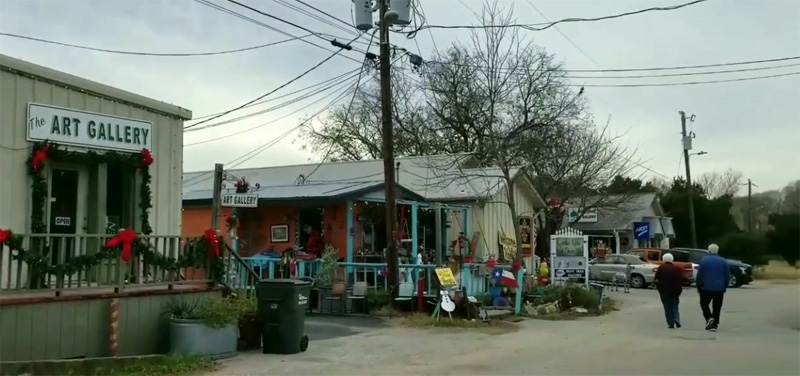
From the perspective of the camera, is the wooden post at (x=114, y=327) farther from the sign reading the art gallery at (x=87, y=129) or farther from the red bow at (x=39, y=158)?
the sign reading the art gallery at (x=87, y=129)

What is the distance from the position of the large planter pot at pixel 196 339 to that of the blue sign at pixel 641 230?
3710cm

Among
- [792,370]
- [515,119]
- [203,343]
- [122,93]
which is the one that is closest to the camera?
[792,370]

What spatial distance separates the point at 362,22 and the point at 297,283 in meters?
7.76

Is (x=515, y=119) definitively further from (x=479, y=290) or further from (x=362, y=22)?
(x=362, y=22)

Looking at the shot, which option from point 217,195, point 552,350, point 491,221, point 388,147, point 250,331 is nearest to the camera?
point 250,331

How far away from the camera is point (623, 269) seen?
31.5 metres

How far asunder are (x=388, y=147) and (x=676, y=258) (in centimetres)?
2259

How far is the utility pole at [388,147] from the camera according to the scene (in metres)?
16.9

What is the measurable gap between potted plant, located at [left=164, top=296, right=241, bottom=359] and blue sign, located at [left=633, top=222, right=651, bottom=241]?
36.8 metres

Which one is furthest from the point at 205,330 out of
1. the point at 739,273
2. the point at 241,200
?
the point at 739,273

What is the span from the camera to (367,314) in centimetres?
1691

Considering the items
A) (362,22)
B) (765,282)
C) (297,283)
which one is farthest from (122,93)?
(765,282)

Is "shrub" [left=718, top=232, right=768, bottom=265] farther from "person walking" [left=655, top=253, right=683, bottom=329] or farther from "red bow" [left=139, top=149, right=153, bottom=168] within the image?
"red bow" [left=139, top=149, right=153, bottom=168]

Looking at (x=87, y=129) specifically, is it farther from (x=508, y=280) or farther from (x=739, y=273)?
(x=739, y=273)
